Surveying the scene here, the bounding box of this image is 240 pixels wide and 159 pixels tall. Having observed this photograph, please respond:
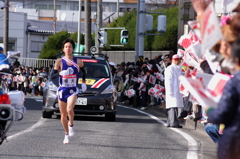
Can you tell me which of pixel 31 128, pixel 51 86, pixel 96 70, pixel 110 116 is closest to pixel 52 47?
pixel 96 70

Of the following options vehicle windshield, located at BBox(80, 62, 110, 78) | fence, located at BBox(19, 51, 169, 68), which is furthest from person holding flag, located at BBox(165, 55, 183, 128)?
fence, located at BBox(19, 51, 169, 68)

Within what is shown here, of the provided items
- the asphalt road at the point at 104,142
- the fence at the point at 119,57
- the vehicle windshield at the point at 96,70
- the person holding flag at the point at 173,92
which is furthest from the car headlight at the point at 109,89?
the fence at the point at 119,57

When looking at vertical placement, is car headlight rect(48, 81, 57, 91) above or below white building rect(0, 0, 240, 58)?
below

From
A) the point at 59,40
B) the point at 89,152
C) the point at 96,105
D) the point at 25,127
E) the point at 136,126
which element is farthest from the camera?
the point at 59,40

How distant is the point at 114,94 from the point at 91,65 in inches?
Answer: 48.8

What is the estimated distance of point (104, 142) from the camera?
1050 centimetres

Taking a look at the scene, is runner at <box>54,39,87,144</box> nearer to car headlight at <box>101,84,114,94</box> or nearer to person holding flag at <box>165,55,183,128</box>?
person holding flag at <box>165,55,183,128</box>

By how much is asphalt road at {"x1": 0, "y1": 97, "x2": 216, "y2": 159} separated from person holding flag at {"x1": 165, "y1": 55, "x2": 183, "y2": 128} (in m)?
0.40

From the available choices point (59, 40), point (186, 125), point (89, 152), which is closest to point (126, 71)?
point (186, 125)

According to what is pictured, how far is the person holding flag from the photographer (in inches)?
561

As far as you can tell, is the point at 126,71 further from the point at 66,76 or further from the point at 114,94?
the point at 66,76

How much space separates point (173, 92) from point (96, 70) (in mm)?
2674

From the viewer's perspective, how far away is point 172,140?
36.4 feet

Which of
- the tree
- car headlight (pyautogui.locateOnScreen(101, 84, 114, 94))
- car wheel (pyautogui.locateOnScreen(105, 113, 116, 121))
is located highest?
the tree
